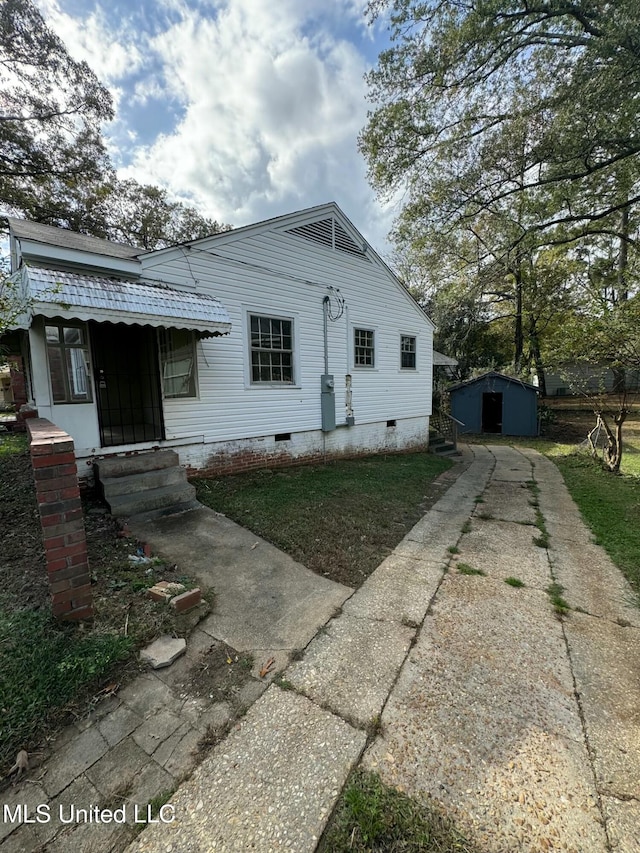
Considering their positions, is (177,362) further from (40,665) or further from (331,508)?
(40,665)

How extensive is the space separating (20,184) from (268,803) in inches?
801

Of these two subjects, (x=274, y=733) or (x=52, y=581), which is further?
(x=52, y=581)

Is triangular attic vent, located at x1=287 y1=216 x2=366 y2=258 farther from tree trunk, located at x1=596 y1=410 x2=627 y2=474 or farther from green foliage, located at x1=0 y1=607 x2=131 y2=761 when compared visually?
green foliage, located at x1=0 y1=607 x2=131 y2=761

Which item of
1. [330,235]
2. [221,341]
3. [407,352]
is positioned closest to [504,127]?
[330,235]

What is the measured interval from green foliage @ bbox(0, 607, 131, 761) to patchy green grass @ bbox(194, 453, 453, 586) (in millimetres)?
1995

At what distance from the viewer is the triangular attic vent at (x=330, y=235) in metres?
7.88

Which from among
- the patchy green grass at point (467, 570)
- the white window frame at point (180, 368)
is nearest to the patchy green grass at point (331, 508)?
the patchy green grass at point (467, 570)

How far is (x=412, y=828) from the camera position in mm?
1448

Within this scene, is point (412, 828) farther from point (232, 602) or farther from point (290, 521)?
point (290, 521)

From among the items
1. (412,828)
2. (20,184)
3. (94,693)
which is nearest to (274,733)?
(412,828)

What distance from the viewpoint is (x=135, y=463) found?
17.1 ft

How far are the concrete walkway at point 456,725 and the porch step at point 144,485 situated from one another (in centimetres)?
301

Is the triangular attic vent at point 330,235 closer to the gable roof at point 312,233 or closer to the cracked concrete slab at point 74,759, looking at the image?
the gable roof at point 312,233

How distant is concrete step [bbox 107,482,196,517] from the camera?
176 inches
